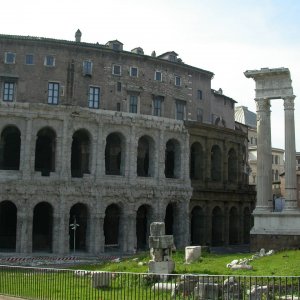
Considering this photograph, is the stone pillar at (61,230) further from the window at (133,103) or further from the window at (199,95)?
the window at (199,95)

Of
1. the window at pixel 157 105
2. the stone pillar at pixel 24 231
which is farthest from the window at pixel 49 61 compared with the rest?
the stone pillar at pixel 24 231

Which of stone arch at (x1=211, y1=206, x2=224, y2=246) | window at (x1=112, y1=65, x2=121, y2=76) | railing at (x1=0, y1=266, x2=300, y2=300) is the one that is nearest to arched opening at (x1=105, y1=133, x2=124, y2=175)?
window at (x1=112, y1=65, x2=121, y2=76)

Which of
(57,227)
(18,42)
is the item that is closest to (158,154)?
(57,227)

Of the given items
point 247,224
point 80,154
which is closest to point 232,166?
point 247,224

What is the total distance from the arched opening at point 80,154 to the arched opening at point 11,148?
4.56m

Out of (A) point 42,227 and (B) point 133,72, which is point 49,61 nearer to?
(B) point 133,72

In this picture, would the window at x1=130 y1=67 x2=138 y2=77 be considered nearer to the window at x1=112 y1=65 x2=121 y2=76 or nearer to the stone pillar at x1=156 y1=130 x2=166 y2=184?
the window at x1=112 y1=65 x2=121 y2=76

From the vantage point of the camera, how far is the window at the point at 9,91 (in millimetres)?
42759

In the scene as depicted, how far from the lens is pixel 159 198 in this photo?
4516 cm

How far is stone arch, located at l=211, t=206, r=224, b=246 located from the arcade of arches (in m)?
0.10

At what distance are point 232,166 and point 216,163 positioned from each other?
2.80 m

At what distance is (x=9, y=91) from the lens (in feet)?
141

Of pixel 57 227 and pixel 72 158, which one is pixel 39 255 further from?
pixel 72 158

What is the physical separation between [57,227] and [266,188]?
1635 centimetres
